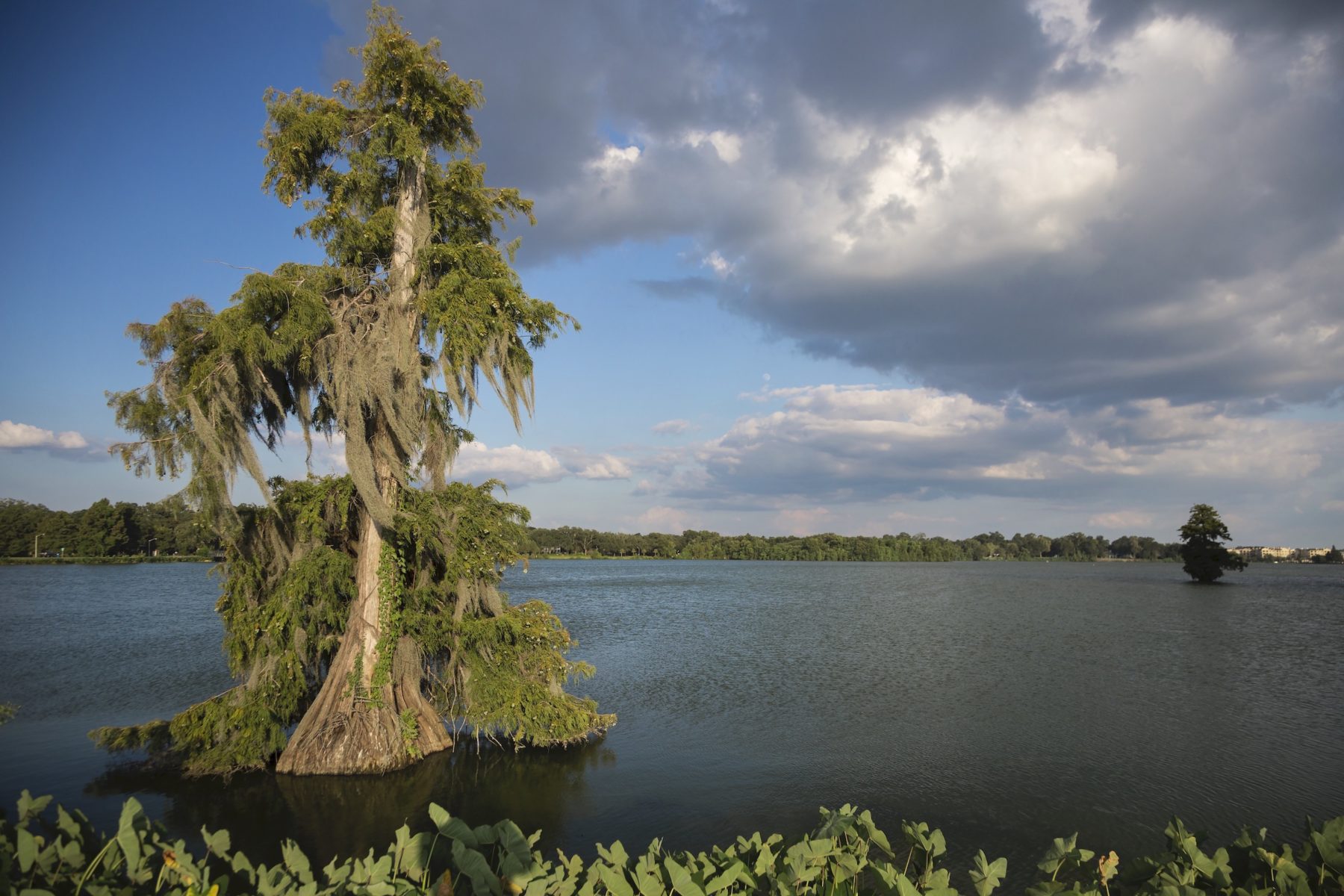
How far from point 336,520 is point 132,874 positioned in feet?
33.5

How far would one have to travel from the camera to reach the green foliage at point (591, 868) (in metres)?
3.27

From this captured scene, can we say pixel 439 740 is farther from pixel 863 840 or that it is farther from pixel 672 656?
pixel 672 656

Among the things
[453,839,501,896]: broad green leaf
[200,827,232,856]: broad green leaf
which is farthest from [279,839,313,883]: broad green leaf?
[453,839,501,896]: broad green leaf

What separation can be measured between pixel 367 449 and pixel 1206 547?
86.8 meters

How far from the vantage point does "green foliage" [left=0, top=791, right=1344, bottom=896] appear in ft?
10.7

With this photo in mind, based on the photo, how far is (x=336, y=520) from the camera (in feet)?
42.1

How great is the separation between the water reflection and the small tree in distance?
79.9 m

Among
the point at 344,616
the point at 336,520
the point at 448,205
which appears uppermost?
Result: the point at 448,205

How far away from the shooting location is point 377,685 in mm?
11430

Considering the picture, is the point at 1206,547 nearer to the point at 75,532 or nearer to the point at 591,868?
the point at 591,868

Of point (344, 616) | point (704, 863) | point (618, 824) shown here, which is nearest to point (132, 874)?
point (704, 863)

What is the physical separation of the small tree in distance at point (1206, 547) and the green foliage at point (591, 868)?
8259 cm

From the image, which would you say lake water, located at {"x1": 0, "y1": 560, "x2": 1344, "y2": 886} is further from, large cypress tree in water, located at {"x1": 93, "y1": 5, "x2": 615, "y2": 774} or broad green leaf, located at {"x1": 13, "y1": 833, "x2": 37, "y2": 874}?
broad green leaf, located at {"x1": 13, "y1": 833, "x2": 37, "y2": 874}

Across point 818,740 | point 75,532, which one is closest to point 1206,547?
point 818,740
